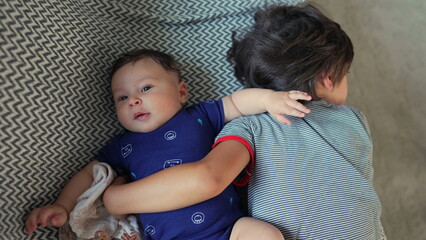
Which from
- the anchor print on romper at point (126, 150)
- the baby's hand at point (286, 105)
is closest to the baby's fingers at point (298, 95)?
the baby's hand at point (286, 105)

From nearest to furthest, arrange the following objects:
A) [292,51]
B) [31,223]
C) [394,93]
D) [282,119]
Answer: [31,223]
[282,119]
[292,51]
[394,93]

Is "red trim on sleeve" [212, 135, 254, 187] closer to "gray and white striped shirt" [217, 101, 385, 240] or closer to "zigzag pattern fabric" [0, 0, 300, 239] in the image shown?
"gray and white striped shirt" [217, 101, 385, 240]

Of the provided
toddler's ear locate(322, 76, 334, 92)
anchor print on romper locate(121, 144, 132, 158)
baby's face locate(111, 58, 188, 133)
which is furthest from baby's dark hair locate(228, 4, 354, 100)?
anchor print on romper locate(121, 144, 132, 158)

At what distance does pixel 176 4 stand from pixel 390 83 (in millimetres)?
848

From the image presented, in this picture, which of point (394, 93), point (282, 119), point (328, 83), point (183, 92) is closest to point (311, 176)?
point (282, 119)

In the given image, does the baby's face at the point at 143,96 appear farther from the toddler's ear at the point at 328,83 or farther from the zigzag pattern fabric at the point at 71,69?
the toddler's ear at the point at 328,83

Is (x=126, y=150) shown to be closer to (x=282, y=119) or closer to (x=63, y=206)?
(x=63, y=206)

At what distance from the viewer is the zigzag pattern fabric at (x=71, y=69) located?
81cm

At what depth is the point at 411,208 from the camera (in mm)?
1392

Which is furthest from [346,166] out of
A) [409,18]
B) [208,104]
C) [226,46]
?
[409,18]

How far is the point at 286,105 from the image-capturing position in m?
0.92

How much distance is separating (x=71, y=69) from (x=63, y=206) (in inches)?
12.1

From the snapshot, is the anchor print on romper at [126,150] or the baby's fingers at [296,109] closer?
the baby's fingers at [296,109]

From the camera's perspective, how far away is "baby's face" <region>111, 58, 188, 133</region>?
0.99 m
